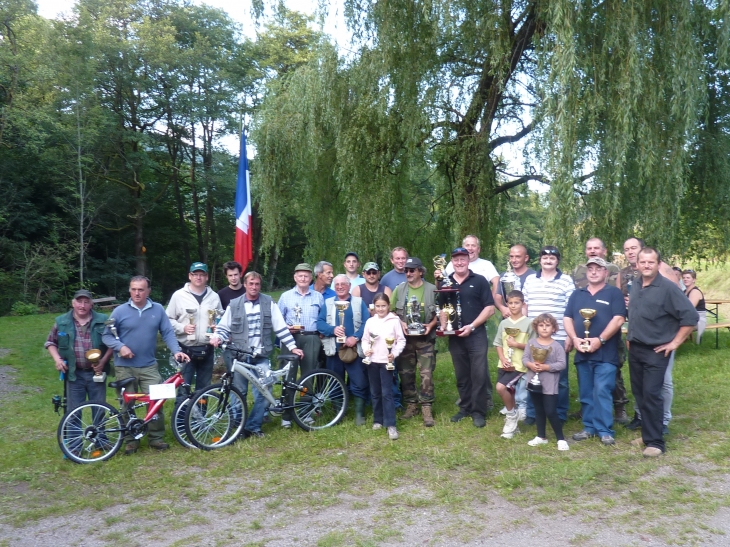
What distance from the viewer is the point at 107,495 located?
16.1 ft

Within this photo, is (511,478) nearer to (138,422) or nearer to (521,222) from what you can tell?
(138,422)

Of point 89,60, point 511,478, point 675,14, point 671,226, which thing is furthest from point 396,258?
point 89,60

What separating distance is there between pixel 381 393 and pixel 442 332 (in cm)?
89

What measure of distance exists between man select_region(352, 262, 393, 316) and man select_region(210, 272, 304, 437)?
39.3 inches

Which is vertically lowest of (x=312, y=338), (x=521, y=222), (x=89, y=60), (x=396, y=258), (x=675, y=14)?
(x=312, y=338)

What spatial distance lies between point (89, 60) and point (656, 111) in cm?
2312

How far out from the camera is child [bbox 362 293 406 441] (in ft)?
21.3

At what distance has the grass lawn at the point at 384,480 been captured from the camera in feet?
14.0

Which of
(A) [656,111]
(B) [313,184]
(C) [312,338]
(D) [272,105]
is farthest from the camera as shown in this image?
(D) [272,105]

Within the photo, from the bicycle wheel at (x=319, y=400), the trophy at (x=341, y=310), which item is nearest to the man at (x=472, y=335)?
the trophy at (x=341, y=310)

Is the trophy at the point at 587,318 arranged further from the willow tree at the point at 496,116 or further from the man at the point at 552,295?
the willow tree at the point at 496,116

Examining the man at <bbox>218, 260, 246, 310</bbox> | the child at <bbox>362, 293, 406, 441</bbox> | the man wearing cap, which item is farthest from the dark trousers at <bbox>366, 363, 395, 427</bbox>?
the man wearing cap

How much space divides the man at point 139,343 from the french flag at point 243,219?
3.87m

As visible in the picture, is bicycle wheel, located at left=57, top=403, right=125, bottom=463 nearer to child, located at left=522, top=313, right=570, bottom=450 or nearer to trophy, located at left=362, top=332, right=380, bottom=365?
trophy, located at left=362, top=332, right=380, bottom=365
